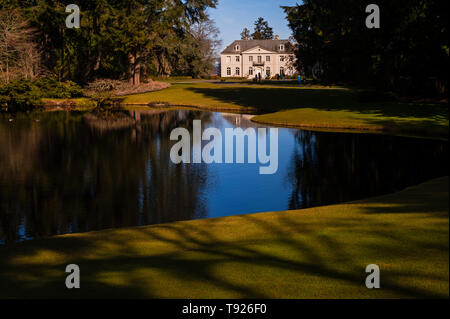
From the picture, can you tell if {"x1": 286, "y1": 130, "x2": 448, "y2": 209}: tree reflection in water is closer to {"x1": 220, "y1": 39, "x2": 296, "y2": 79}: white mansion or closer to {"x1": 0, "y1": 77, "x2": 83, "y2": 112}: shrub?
{"x1": 0, "y1": 77, "x2": 83, "y2": 112}: shrub

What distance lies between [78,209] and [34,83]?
45774mm

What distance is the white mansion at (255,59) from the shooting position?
12631 centimetres

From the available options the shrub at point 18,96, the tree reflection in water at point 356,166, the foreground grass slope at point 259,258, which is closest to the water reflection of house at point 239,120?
the tree reflection in water at point 356,166

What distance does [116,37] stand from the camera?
61438 millimetres

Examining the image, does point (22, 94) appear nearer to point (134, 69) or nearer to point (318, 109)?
point (134, 69)

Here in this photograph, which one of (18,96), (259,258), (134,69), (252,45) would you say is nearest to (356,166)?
(259,258)

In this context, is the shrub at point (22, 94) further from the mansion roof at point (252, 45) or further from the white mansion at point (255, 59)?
the mansion roof at point (252, 45)

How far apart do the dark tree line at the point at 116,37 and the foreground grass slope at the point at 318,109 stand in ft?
17.3

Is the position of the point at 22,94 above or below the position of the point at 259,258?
above

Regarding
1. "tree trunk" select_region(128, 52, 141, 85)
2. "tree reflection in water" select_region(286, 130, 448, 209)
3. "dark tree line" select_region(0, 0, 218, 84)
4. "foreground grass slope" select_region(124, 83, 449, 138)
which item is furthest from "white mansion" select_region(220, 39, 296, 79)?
"tree reflection in water" select_region(286, 130, 448, 209)

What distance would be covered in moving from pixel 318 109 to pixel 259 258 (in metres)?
35.7

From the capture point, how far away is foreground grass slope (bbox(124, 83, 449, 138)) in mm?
31500

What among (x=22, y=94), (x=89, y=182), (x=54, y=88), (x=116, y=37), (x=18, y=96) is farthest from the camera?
(x=116, y=37)
